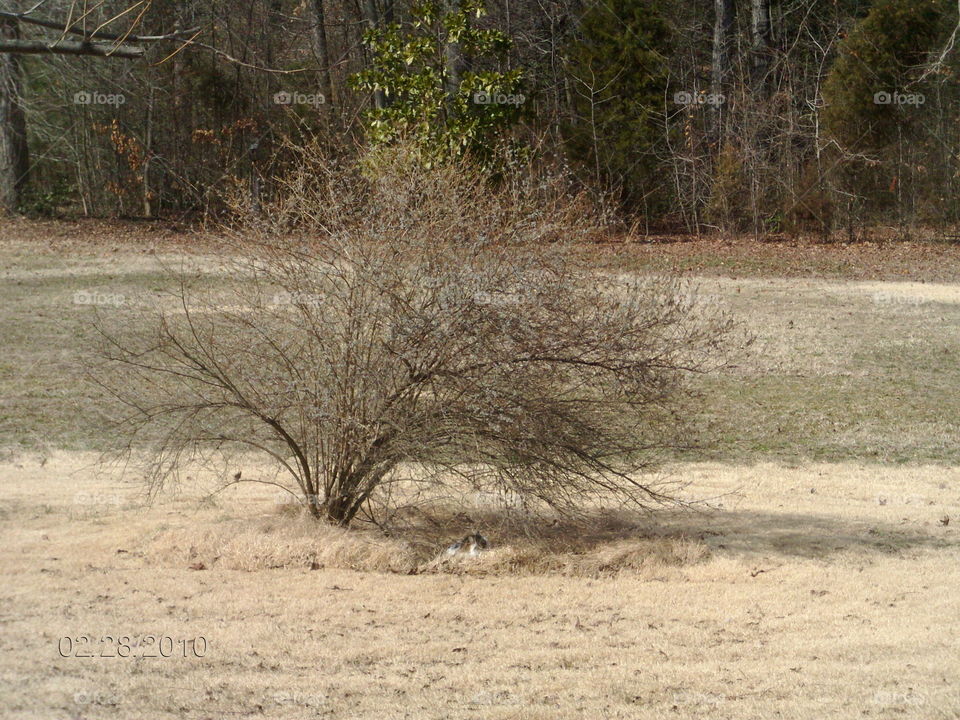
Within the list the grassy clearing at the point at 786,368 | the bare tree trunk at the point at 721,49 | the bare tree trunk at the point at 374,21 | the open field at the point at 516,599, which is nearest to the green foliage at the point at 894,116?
the bare tree trunk at the point at 721,49

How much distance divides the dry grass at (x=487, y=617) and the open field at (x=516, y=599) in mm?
21

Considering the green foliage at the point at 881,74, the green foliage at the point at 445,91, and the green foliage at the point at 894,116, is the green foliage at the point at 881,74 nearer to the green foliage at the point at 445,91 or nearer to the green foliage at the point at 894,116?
the green foliage at the point at 894,116

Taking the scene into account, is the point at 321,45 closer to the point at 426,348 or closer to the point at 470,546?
the point at 426,348

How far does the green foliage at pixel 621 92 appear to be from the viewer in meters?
27.3

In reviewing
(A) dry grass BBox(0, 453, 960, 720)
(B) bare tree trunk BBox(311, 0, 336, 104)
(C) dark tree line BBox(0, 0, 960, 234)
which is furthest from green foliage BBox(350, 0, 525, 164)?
(A) dry grass BBox(0, 453, 960, 720)

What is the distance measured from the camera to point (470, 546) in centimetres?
859

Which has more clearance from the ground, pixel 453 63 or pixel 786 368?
pixel 453 63

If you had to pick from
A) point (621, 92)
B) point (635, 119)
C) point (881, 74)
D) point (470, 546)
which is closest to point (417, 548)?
point (470, 546)

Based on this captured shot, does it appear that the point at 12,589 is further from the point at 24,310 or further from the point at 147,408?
the point at 24,310

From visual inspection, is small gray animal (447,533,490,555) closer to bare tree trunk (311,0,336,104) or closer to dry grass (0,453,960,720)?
dry grass (0,453,960,720)

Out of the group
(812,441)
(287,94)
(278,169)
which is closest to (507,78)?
(287,94)

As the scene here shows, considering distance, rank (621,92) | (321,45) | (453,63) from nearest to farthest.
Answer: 1. (453,63)
2. (621,92)
3. (321,45)

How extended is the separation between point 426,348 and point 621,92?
21.1 meters

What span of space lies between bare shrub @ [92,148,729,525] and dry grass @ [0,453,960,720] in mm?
698
